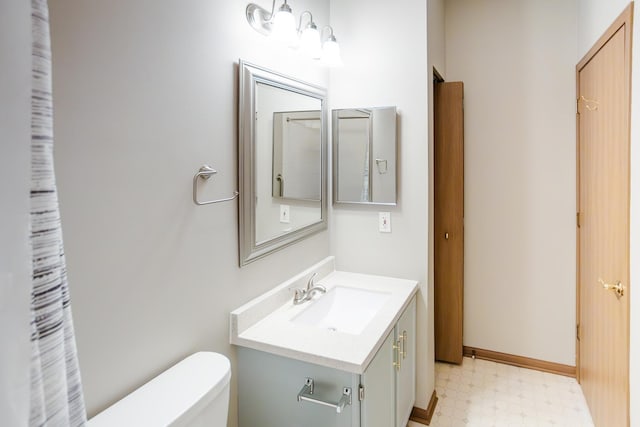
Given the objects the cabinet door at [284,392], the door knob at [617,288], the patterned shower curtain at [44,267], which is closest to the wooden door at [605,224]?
the door knob at [617,288]

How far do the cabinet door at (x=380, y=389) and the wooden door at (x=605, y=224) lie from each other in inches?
37.2

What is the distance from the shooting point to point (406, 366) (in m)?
2.06

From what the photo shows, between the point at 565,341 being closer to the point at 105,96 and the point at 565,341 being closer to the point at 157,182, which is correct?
the point at 157,182

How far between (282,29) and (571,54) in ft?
6.74

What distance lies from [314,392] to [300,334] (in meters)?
0.22

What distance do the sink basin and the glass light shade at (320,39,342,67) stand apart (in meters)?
1.20

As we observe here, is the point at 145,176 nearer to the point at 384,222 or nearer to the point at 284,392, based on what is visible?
the point at 284,392

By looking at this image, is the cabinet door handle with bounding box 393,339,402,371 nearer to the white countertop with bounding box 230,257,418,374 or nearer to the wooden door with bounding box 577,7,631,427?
the white countertop with bounding box 230,257,418,374

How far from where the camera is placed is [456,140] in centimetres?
278

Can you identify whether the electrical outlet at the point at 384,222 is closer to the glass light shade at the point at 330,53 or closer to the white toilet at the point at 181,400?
the glass light shade at the point at 330,53

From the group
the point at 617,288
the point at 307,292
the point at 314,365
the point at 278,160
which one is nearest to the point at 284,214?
the point at 278,160

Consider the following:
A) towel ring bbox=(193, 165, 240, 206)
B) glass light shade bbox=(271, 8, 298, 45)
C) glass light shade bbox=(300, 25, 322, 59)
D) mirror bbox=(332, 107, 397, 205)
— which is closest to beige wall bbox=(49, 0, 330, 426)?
towel ring bbox=(193, 165, 240, 206)

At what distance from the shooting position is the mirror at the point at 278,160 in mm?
1613

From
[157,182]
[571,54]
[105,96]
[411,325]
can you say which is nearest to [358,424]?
[411,325]
